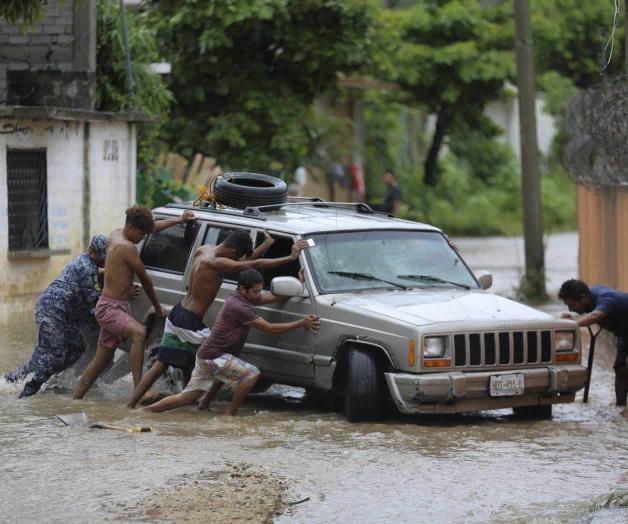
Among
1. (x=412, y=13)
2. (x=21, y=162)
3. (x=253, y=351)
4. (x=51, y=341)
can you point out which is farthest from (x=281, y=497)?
(x=412, y=13)

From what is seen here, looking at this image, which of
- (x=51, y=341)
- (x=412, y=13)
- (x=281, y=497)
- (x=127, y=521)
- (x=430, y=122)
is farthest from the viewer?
(x=430, y=122)

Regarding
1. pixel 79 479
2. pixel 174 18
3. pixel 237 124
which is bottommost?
pixel 79 479

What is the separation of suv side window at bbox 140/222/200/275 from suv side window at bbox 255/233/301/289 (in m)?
0.92

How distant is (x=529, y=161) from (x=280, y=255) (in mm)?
8893

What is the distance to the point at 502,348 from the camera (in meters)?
10.0

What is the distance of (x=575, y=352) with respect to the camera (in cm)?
1051

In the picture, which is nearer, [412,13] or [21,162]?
[21,162]

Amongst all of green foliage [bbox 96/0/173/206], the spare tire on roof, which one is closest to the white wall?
green foliage [bbox 96/0/173/206]

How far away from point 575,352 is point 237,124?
1311 centimetres

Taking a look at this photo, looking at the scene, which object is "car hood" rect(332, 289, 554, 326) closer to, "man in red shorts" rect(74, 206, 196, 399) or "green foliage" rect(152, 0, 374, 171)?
"man in red shorts" rect(74, 206, 196, 399)

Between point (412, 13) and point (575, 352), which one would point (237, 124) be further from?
point (575, 352)

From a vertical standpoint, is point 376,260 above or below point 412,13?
below

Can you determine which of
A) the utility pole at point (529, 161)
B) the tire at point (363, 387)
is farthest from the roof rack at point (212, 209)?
the utility pole at point (529, 161)

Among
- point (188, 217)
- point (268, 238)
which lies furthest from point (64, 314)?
point (268, 238)
